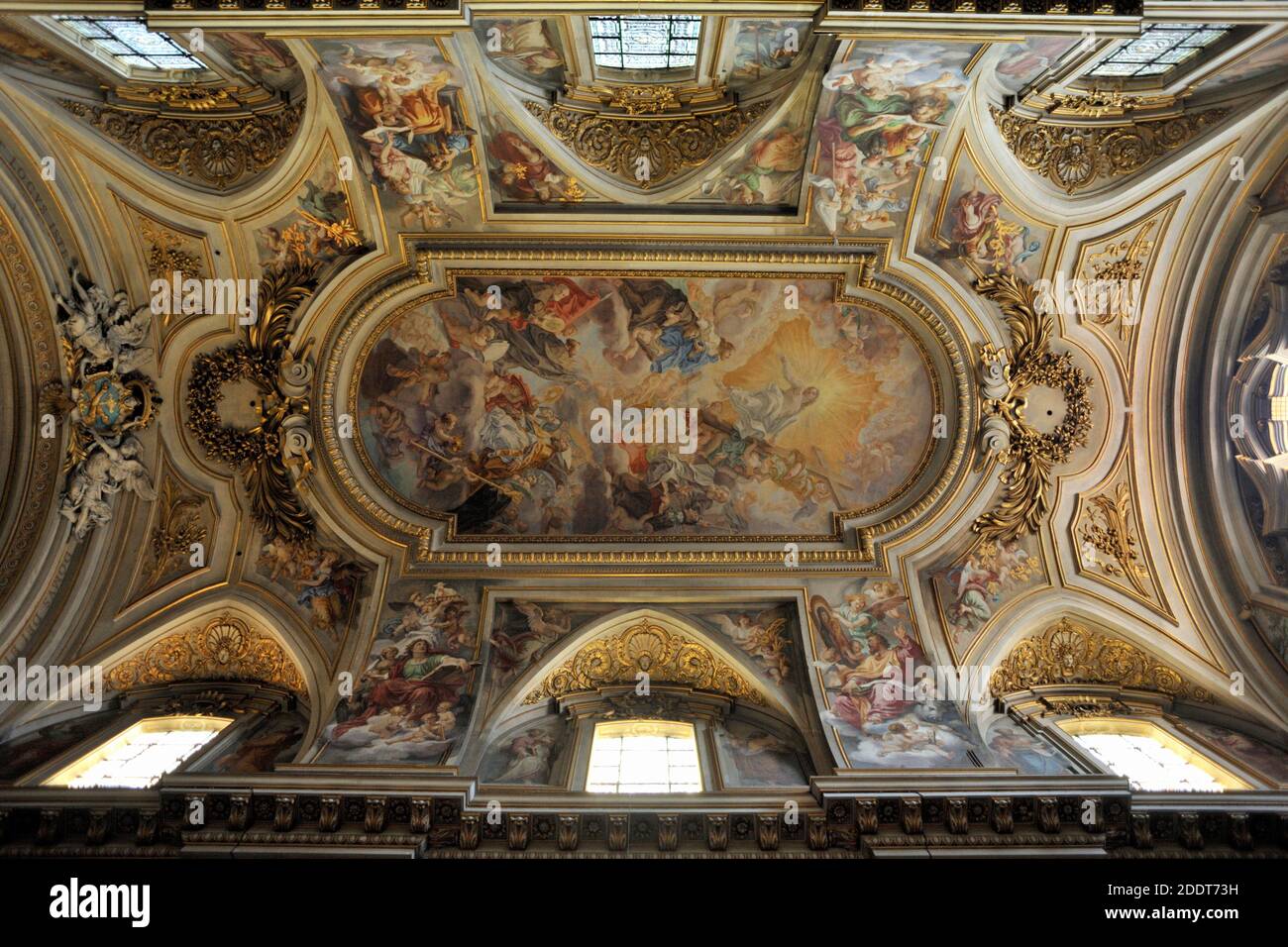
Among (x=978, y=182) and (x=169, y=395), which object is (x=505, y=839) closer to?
(x=169, y=395)

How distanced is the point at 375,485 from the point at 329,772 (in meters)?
4.97

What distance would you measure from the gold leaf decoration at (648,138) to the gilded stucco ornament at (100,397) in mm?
6918

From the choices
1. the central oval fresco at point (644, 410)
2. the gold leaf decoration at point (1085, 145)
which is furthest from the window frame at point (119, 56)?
the gold leaf decoration at point (1085, 145)

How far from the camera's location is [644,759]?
40.0 ft

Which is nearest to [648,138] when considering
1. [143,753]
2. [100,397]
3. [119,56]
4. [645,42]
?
[645,42]

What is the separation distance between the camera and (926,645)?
1298cm

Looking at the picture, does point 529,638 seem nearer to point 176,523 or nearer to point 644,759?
point 644,759

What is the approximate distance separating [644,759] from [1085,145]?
10878 mm

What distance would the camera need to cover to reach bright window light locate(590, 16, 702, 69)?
11.7 metres

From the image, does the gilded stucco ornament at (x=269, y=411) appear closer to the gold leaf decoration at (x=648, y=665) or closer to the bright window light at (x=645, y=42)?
the gold leaf decoration at (x=648, y=665)

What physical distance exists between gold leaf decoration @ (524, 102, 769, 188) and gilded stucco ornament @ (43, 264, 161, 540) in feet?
22.7

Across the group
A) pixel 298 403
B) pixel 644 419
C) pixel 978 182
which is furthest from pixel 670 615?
pixel 978 182

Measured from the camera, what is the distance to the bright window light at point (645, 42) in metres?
11.7

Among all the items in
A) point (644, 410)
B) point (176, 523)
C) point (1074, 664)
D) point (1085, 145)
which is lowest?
point (1074, 664)
